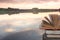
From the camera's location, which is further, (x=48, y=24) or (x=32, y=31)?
(x=32, y=31)

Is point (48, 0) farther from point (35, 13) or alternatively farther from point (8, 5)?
point (8, 5)

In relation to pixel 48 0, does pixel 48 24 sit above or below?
below

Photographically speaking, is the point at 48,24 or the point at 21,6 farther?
the point at 21,6

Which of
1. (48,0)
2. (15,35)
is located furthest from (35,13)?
(15,35)

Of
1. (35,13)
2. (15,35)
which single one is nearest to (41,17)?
(35,13)

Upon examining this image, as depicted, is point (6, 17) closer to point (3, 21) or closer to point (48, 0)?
point (3, 21)

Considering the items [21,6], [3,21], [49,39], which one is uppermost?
[21,6]
